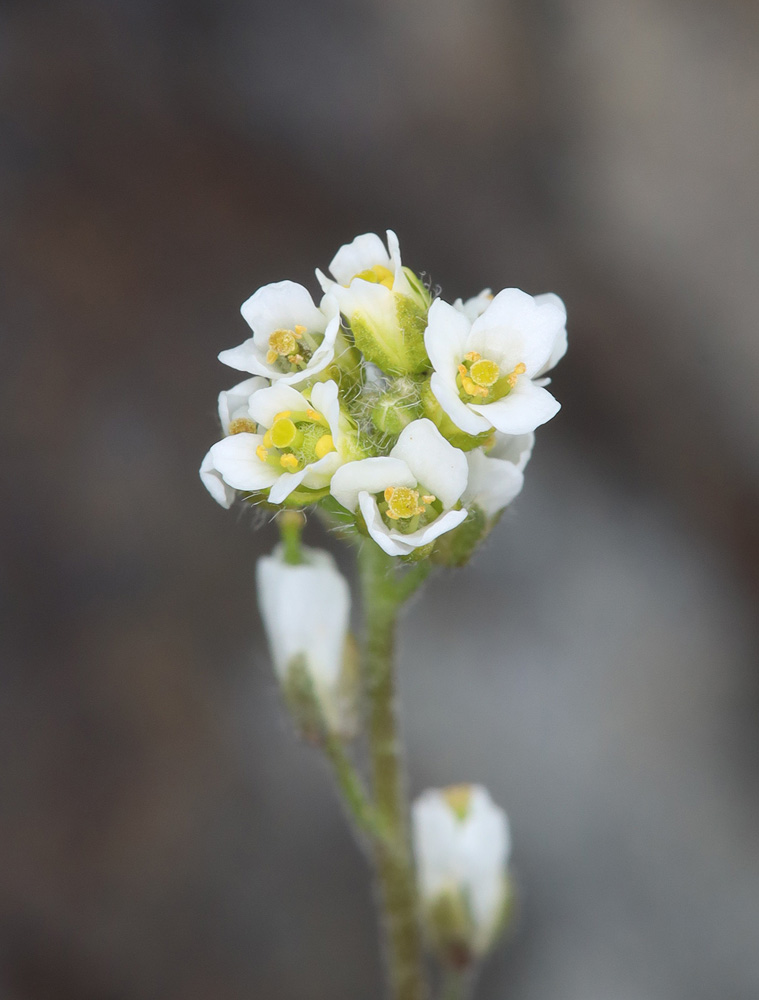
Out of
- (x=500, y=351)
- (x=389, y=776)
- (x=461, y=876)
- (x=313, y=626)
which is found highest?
(x=500, y=351)

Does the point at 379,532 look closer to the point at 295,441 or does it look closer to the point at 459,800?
the point at 295,441

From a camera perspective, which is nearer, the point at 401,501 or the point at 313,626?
the point at 401,501

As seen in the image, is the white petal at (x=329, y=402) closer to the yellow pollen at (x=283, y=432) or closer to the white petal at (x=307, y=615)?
the yellow pollen at (x=283, y=432)

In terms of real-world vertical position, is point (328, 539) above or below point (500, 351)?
below

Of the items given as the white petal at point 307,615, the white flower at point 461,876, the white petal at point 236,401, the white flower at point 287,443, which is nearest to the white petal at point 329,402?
the white flower at point 287,443

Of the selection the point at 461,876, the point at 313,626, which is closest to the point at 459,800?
the point at 461,876

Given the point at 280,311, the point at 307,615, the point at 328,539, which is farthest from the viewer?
the point at 328,539

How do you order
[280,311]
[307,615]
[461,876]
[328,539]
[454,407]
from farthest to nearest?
1. [328,539]
2. [461,876]
3. [307,615]
4. [280,311]
5. [454,407]

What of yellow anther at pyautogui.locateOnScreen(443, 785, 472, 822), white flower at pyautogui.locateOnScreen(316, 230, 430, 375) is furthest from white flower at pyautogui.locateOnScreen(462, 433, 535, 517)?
yellow anther at pyautogui.locateOnScreen(443, 785, 472, 822)
